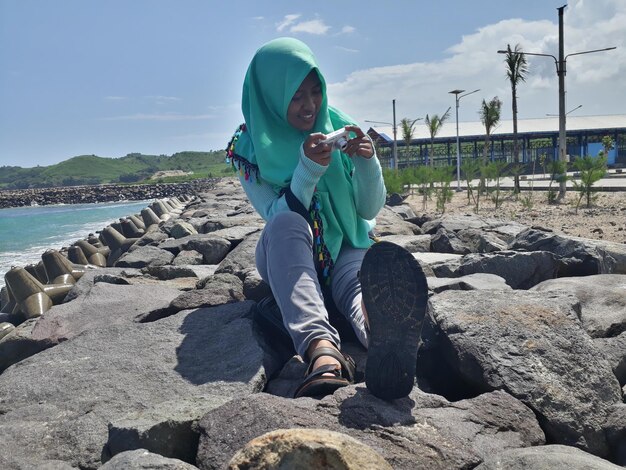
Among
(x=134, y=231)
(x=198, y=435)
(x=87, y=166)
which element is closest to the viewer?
(x=198, y=435)

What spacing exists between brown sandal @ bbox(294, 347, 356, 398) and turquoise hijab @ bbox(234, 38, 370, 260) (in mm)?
746

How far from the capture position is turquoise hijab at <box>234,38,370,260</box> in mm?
2863

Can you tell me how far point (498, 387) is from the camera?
7.02 ft

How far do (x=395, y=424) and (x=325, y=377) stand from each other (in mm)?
333

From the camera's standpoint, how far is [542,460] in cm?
159

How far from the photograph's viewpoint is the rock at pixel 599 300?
288 centimetres

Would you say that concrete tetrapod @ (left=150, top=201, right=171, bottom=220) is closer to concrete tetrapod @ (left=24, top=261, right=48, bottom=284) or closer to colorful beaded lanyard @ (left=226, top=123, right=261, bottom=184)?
concrete tetrapod @ (left=24, top=261, right=48, bottom=284)

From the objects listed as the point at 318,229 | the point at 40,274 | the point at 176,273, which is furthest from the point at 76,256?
the point at 318,229

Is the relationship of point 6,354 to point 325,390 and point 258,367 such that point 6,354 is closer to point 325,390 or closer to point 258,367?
point 258,367

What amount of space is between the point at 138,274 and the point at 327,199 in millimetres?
2409

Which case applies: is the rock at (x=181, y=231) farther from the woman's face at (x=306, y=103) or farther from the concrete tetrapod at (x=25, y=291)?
the woman's face at (x=306, y=103)

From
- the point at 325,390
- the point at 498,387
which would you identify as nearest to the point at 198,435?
the point at 325,390

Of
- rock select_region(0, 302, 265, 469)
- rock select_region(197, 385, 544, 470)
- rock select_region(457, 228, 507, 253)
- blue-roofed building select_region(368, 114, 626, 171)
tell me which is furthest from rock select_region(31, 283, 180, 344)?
blue-roofed building select_region(368, 114, 626, 171)

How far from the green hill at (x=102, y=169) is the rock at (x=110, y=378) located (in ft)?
339
